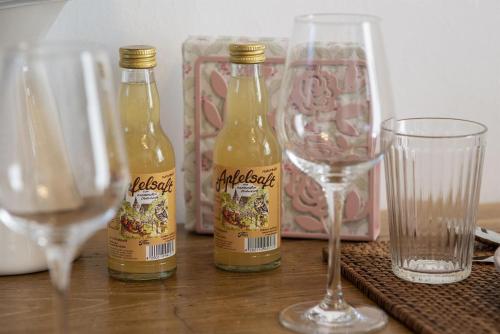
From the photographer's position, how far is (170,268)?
1.01 m

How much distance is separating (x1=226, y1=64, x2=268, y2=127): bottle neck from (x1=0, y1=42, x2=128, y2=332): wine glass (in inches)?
11.9

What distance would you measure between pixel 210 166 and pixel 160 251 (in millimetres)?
192

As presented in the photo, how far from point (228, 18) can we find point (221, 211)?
0.30 m

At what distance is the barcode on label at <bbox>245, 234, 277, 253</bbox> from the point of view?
1017mm

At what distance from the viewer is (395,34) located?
4.03 feet

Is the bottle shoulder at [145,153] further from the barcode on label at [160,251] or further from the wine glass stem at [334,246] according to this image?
the wine glass stem at [334,246]

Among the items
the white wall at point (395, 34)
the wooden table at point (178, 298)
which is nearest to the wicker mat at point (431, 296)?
the wooden table at point (178, 298)

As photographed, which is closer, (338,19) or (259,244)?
(338,19)

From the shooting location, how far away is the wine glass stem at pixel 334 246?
0.86 meters

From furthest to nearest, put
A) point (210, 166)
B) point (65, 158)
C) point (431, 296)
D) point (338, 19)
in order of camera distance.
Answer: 1. point (210, 166)
2. point (431, 296)
3. point (338, 19)
4. point (65, 158)

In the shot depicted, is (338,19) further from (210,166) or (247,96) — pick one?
(210,166)

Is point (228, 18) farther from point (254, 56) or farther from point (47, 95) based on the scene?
point (47, 95)

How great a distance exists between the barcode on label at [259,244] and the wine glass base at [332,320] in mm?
117

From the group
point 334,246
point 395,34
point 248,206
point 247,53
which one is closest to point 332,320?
point 334,246
